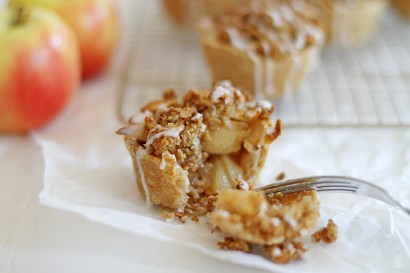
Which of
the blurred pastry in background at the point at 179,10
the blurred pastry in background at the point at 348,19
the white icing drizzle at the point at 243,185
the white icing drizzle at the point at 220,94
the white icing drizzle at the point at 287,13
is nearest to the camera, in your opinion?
the white icing drizzle at the point at 243,185

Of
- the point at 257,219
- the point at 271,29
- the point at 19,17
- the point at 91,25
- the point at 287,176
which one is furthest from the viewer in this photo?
the point at 91,25

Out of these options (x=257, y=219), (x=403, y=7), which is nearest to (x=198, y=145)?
(x=257, y=219)

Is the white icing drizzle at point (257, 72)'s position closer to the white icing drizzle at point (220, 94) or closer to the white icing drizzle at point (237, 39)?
the white icing drizzle at point (237, 39)

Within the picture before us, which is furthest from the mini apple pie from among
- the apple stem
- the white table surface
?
the apple stem

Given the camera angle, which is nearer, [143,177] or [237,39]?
[143,177]

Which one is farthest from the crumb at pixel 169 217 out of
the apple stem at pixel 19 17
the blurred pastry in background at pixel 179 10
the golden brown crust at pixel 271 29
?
the blurred pastry in background at pixel 179 10

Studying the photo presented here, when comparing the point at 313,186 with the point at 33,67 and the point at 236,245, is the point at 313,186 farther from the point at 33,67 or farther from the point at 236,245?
the point at 33,67

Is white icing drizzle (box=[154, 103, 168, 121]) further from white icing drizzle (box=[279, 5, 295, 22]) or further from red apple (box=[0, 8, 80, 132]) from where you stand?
white icing drizzle (box=[279, 5, 295, 22])
